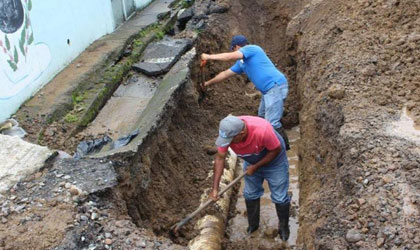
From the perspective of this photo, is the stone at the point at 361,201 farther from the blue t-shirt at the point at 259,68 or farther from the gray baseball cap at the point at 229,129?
the blue t-shirt at the point at 259,68

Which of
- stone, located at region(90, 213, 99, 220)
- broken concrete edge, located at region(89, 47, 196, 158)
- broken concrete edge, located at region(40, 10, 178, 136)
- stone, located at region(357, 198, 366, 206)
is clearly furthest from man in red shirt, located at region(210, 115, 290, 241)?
broken concrete edge, located at region(40, 10, 178, 136)

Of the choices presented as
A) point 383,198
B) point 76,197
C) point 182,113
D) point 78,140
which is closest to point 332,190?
point 383,198

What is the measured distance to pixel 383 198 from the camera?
3852mm

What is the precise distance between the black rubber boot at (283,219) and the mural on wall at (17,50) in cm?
443

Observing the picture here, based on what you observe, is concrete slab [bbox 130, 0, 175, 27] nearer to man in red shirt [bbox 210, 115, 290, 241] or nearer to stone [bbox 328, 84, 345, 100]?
stone [bbox 328, 84, 345, 100]

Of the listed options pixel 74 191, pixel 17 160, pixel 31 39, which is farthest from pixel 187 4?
pixel 74 191

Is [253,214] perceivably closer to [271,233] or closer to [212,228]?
[271,233]

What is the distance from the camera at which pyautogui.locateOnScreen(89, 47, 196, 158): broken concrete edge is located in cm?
520

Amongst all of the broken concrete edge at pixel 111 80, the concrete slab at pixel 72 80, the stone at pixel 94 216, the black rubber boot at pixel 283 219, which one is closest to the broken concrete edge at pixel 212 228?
the black rubber boot at pixel 283 219

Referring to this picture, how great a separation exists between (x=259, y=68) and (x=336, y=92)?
141 centimetres

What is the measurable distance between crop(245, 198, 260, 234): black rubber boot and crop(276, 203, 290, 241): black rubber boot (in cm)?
29

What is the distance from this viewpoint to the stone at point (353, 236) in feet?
12.1

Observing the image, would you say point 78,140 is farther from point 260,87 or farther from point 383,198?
point 383,198

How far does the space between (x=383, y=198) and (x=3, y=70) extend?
223 inches
